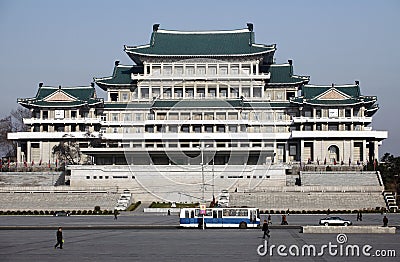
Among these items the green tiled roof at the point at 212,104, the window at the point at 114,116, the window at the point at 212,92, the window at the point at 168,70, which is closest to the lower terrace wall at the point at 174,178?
the green tiled roof at the point at 212,104

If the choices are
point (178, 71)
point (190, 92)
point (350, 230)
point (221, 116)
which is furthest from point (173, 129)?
point (350, 230)

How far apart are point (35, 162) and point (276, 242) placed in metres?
56.2

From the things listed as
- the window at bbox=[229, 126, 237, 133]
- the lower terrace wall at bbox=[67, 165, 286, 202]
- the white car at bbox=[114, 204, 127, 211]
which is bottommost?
the white car at bbox=[114, 204, 127, 211]

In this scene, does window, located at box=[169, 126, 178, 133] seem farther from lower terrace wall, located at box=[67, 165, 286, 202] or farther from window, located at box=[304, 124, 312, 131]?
window, located at box=[304, 124, 312, 131]

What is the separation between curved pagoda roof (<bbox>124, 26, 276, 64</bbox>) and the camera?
9112 centimetres

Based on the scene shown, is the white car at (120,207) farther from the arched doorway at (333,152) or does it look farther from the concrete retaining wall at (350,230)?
the arched doorway at (333,152)

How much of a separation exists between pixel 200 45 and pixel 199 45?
0.12m

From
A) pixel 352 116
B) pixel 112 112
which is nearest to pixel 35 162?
pixel 112 112

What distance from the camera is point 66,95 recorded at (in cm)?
9244

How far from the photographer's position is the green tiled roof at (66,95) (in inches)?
3593

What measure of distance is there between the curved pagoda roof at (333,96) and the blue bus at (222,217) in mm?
40612

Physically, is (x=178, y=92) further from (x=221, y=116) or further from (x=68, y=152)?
(x=68, y=152)

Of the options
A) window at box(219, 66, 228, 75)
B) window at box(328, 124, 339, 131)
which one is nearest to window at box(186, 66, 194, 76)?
window at box(219, 66, 228, 75)

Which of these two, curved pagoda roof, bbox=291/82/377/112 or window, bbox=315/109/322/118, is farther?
window, bbox=315/109/322/118
